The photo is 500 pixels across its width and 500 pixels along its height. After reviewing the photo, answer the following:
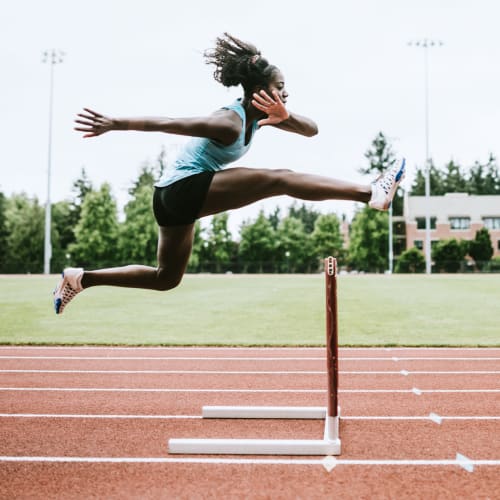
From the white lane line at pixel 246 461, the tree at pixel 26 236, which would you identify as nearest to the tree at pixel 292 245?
the tree at pixel 26 236

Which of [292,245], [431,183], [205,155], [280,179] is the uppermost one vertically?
[431,183]

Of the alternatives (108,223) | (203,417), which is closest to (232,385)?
(203,417)

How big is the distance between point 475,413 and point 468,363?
3218 mm

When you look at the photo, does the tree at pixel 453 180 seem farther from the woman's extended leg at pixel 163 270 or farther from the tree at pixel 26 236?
the woman's extended leg at pixel 163 270

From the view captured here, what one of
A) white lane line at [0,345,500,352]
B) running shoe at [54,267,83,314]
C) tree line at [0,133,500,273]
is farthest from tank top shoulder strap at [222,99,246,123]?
tree line at [0,133,500,273]

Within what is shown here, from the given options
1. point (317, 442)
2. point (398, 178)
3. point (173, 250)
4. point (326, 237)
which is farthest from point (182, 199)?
point (326, 237)

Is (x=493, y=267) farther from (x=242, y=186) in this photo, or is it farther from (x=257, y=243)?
(x=242, y=186)

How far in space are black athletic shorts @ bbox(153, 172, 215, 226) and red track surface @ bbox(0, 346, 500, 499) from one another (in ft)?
5.50

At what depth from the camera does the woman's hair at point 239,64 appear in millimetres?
4039

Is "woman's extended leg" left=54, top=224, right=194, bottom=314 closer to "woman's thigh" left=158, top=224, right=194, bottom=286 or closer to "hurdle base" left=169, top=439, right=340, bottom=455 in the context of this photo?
"woman's thigh" left=158, top=224, right=194, bottom=286

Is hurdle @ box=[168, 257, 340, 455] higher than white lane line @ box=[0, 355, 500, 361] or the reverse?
higher

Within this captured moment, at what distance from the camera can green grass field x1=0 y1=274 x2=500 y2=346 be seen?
11.4 m

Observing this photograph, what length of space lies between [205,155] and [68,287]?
5.76 feet

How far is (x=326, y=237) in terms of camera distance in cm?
6625
